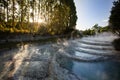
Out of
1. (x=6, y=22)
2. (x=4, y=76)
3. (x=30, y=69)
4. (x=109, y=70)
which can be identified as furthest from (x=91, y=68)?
(x=6, y=22)

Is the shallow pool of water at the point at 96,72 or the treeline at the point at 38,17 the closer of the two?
the shallow pool of water at the point at 96,72

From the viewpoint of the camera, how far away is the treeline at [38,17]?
3132cm

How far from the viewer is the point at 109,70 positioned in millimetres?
12539

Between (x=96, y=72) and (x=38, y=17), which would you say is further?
(x=38, y=17)

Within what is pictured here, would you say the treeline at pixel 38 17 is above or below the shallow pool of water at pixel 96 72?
above

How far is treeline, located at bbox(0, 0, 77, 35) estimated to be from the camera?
3132 cm

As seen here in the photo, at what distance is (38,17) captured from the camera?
4391 cm

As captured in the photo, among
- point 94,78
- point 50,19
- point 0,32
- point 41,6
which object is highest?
point 41,6

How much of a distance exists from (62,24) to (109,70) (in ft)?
141

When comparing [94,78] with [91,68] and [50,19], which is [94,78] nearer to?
[91,68]

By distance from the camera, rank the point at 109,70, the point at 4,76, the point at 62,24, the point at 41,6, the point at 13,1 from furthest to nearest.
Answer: the point at 62,24 < the point at 41,6 < the point at 13,1 < the point at 109,70 < the point at 4,76

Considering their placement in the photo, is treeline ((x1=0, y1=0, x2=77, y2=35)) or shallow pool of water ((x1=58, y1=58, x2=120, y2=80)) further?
treeline ((x1=0, y1=0, x2=77, y2=35))

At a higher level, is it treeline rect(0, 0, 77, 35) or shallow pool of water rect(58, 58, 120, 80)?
treeline rect(0, 0, 77, 35)

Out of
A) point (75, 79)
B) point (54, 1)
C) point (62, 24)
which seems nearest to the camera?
point (75, 79)
